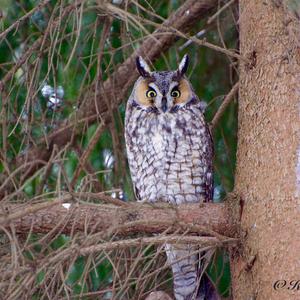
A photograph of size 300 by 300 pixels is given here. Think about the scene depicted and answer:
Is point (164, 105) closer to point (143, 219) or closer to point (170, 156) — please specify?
point (170, 156)

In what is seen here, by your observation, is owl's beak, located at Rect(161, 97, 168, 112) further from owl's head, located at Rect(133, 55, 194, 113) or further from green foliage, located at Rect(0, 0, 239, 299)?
green foliage, located at Rect(0, 0, 239, 299)

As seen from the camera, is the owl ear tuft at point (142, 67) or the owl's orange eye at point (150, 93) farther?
the owl's orange eye at point (150, 93)

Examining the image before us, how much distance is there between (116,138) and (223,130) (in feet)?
1.69

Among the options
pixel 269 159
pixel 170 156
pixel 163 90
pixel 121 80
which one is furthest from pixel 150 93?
pixel 269 159

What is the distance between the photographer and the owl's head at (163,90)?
11.2 ft

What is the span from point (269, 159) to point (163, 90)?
94 cm

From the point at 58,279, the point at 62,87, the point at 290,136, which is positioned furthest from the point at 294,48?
the point at 62,87

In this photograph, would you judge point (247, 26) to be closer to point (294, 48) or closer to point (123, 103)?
point (294, 48)

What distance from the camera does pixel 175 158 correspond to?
3.35 m

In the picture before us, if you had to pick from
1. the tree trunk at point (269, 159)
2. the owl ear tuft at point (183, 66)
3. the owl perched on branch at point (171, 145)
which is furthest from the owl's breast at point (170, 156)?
the tree trunk at point (269, 159)

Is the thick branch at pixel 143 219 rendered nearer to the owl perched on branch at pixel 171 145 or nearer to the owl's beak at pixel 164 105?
the owl perched on branch at pixel 171 145

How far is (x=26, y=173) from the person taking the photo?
129 inches

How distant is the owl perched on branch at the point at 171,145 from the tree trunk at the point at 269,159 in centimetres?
65

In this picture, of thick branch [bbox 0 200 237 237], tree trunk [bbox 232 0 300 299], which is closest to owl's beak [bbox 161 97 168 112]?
tree trunk [bbox 232 0 300 299]
